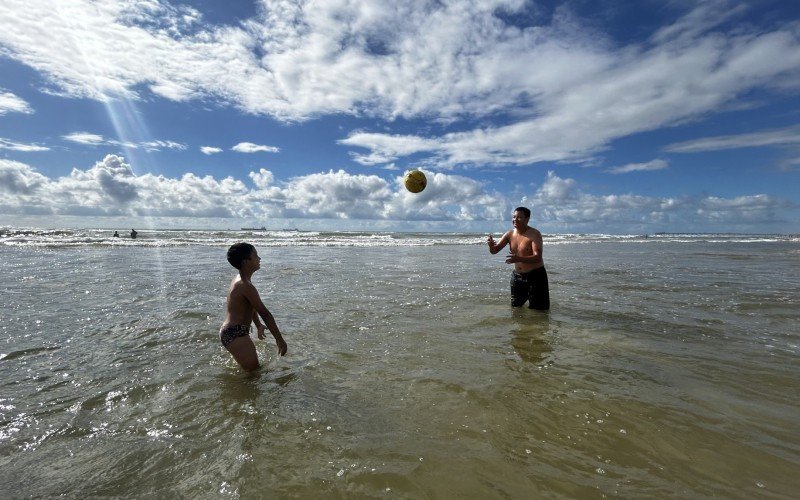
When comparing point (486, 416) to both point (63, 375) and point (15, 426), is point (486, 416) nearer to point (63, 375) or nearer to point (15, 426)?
point (15, 426)

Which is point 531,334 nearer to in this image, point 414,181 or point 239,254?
point 239,254

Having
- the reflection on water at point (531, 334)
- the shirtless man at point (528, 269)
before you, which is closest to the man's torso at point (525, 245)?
the shirtless man at point (528, 269)

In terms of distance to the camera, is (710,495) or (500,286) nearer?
(710,495)

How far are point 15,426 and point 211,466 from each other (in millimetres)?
1990

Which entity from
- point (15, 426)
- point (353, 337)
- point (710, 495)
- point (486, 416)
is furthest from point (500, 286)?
point (15, 426)

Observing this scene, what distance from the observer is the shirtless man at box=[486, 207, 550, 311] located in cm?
743

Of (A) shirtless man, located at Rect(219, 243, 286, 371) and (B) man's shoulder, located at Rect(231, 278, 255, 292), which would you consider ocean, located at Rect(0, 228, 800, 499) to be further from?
(B) man's shoulder, located at Rect(231, 278, 255, 292)

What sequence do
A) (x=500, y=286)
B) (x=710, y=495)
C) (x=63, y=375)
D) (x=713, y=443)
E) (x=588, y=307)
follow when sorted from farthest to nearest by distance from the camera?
(x=500, y=286)
(x=588, y=307)
(x=63, y=375)
(x=713, y=443)
(x=710, y=495)

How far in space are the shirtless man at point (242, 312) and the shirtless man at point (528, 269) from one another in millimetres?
4471

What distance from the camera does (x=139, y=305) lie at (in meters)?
8.19

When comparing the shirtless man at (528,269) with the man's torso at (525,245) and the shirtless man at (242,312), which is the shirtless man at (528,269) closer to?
the man's torso at (525,245)

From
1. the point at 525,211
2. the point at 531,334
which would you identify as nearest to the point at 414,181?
the point at 525,211

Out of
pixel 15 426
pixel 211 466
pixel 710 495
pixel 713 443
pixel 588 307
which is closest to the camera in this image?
pixel 710 495

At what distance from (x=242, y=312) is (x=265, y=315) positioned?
17.4 inches
